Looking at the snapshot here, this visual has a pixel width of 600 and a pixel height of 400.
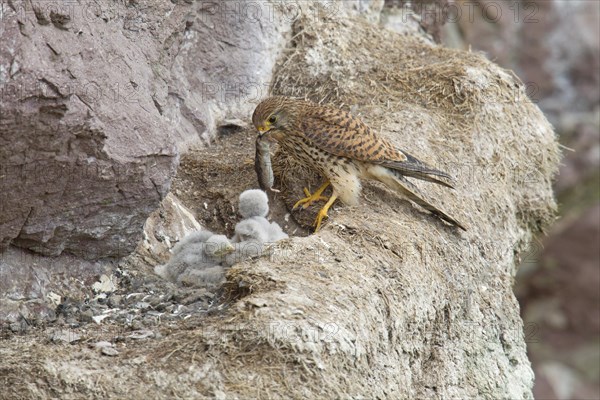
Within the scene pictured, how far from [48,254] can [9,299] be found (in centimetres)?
33

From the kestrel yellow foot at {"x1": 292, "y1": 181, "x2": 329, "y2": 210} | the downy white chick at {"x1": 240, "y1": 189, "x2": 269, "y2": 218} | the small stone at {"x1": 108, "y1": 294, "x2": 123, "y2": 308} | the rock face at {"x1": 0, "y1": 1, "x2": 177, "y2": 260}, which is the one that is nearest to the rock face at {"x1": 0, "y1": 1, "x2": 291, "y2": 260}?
the rock face at {"x1": 0, "y1": 1, "x2": 177, "y2": 260}

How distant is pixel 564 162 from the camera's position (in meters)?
13.8

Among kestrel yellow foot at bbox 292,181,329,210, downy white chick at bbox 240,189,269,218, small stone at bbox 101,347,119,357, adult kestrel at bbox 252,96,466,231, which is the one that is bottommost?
small stone at bbox 101,347,119,357

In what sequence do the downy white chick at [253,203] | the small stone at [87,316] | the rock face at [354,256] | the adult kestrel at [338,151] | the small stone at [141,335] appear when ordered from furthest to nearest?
1. the adult kestrel at [338,151]
2. the downy white chick at [253,203]
3. the small stone at [87,316]
4. the small stone at [141,335]
5. the rock face at [354,256]

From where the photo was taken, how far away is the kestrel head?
22.0ft

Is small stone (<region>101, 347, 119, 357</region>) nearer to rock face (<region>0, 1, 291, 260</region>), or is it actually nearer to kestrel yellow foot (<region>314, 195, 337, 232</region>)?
rock face (<region>0, 1, 291, 260</region>)

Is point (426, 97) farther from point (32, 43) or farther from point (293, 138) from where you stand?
point (32, 43)

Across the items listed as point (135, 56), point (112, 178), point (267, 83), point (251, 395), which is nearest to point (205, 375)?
point (251, 395)

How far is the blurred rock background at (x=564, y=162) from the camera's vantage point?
1334 centimetres

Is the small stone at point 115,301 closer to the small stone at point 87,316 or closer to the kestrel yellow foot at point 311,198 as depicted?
the small stone at point 87,316

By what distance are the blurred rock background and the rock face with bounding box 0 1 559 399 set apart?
4.47 metres

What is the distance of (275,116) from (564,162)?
7897mm

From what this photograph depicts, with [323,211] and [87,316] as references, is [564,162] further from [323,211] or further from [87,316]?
[87,316]

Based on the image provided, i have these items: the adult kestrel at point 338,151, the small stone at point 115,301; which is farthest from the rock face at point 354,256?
the adult kestrel at point 338,151
